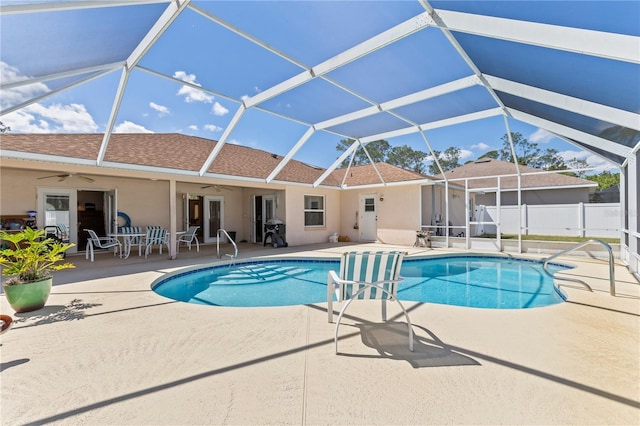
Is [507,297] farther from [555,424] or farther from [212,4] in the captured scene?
[212,4]

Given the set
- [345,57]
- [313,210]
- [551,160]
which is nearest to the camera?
[345,57]

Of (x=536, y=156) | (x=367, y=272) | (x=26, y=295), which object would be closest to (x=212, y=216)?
(x=26, y=295)

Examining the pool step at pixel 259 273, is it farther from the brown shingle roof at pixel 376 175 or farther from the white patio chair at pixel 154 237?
the brown shingle roof at pixel 376 175

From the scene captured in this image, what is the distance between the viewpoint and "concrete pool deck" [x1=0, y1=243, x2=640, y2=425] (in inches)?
83.2

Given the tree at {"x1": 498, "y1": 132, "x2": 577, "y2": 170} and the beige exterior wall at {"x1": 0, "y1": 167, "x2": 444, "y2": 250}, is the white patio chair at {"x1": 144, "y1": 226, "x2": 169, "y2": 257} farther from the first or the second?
the tree at {"x1": 498, "y1": 132, "x2": 577, "y2": 170}

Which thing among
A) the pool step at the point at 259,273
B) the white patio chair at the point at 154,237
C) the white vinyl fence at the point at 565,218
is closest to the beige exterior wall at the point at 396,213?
the white vinyl fence at the point at 565,218

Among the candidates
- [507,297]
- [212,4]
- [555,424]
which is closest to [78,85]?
[212,4]

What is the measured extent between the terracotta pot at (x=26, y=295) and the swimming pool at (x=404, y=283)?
1.96 metres

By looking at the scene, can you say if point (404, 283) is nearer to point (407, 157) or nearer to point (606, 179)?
point (407, 157)

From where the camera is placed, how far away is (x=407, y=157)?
26.3 meters

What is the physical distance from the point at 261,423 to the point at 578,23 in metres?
4.84

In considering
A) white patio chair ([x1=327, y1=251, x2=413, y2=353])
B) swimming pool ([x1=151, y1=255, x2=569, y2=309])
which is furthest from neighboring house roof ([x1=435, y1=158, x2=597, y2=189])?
white patio chair ([x1=327, y1=251, x2=413, y2=353])

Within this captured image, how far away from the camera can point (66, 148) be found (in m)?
8.20

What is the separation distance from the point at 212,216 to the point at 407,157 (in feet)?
59.9
